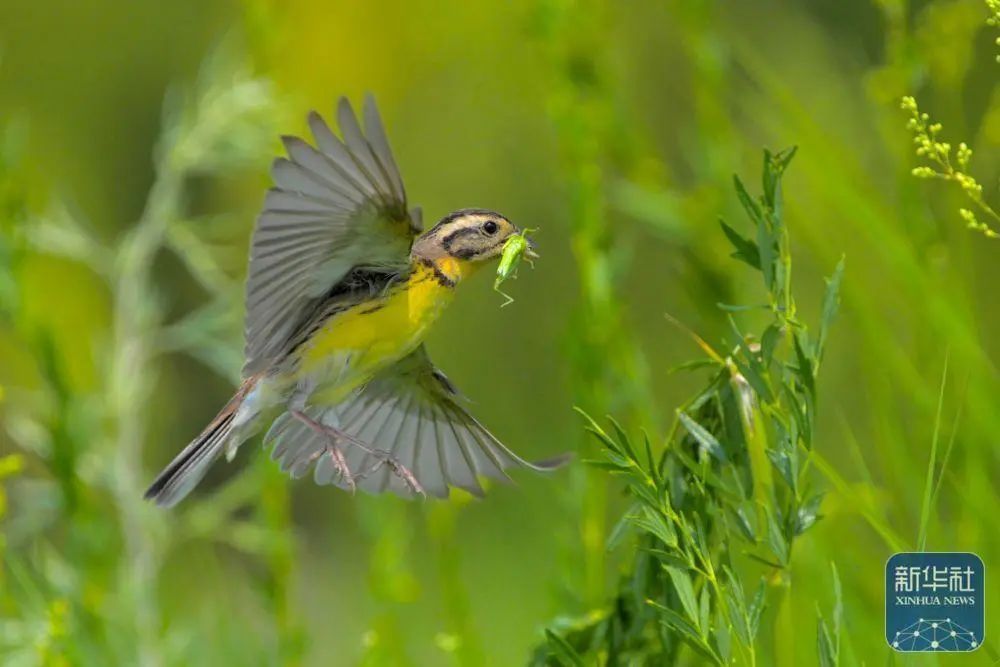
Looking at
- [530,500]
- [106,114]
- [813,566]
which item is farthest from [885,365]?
[106,114]

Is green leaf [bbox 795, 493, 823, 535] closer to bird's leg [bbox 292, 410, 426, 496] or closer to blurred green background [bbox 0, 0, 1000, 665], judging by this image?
blurred green background [bbox 0, 0, 1000, 665]

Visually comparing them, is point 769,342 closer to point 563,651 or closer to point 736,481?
point 736,481

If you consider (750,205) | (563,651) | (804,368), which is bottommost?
(563,651)

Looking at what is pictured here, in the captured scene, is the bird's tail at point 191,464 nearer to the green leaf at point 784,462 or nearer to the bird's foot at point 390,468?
the bird's foot at point 390,468

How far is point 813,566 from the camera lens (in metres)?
1.57

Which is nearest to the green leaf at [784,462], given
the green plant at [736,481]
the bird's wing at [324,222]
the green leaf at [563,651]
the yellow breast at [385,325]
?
the green plant at [736,481]

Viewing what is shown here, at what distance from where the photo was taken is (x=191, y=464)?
1.77 m

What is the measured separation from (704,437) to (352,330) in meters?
0.65

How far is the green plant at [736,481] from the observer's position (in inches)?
43.6

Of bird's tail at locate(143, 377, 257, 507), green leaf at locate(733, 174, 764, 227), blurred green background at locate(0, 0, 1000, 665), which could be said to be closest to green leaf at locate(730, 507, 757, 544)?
blurred green background at locate(0, 0, 1000, 665)

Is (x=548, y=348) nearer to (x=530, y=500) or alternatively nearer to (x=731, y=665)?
(x=530, y=500)

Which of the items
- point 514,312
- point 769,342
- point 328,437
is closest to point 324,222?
point 328,437

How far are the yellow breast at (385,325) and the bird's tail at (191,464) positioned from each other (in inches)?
5.6

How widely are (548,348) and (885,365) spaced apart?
2.43m
